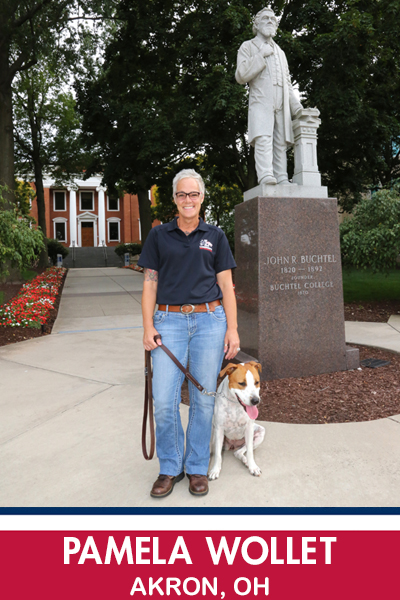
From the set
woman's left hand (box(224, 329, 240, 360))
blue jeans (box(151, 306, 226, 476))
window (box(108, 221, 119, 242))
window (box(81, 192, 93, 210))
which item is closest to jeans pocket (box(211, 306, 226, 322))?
blue jeans (box(151, 306, 226, 476))

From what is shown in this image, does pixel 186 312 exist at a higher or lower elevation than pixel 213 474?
higher

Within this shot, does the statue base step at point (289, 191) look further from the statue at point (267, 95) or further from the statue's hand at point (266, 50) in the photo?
the statue's hand at point (266, 50)

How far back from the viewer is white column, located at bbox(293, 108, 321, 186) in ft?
19.2

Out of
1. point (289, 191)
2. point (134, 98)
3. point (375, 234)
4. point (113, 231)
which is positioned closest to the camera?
point (289, 191)

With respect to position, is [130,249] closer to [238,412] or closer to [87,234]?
[87,234]

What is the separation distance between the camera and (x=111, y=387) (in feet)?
16.9

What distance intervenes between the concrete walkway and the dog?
0.11m

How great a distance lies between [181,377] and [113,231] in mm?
53469

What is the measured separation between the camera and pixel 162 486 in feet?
9.40

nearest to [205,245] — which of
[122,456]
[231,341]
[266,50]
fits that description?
[231,341]

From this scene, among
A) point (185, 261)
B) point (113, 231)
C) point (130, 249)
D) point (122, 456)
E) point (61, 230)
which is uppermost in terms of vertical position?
point (61, 230)

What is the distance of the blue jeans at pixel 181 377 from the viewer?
2.79 m

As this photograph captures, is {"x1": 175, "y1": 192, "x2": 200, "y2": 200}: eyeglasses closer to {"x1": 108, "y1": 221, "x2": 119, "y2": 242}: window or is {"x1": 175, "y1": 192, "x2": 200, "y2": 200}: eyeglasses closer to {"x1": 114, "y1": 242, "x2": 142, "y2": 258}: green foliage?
{"x1": 114, "y1": 242, "x2": 142, "y2": 258}: green foliage

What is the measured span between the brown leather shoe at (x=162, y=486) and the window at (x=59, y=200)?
55.5 metres
